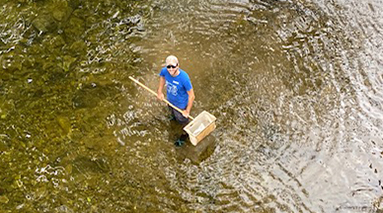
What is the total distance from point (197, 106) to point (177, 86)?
1.64 m

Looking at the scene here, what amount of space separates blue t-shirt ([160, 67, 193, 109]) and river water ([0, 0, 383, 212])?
104 centimetres

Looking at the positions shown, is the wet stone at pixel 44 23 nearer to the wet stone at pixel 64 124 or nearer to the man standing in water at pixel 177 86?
the wet stone at pixel 64 124

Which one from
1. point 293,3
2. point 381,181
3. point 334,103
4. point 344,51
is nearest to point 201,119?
point 334,103

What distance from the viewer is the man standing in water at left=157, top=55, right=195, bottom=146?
665 centimetres

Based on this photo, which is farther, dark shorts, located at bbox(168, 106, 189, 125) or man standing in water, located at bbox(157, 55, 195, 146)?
dark shorts, located at bbox(168, 106, 189, 125)

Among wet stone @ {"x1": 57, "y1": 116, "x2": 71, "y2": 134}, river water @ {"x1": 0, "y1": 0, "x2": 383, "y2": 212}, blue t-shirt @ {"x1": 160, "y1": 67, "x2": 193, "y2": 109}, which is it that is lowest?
wet stone @ {"x1": 57, "y1": 116, "x2": 71, "y2": 134}

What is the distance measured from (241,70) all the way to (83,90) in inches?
148

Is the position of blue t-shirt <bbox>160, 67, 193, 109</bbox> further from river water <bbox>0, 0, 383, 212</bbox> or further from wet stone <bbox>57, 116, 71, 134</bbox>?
wet stone <bbox>57, 116, 71, 134</bbox>

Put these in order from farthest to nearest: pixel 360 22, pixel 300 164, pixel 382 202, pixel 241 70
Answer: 1. pixel 360 22
2. pixel 241 70
3. pixel 300 164
4. pixel 382 202

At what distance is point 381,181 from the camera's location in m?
7.29

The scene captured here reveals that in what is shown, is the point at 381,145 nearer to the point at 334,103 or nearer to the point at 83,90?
the point at 334,103

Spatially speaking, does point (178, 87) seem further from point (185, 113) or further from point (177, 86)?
point (185, 113)

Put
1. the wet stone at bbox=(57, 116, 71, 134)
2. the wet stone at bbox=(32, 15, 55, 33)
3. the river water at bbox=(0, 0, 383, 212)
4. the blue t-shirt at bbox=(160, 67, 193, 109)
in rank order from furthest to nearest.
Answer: the wet stone at bbox=(32, 15, 55, 33) → the wet stone at bbox=(57, 116, 71, 134) → the river water at bbox=(0, 0, 383, 212) → the blue t-shirt at bbox=(160, 67, 193, 109)

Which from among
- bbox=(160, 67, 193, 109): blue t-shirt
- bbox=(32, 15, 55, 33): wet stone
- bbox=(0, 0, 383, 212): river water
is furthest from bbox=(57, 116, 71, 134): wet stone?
bbox=(32, 15, 55, 33): wet stone
